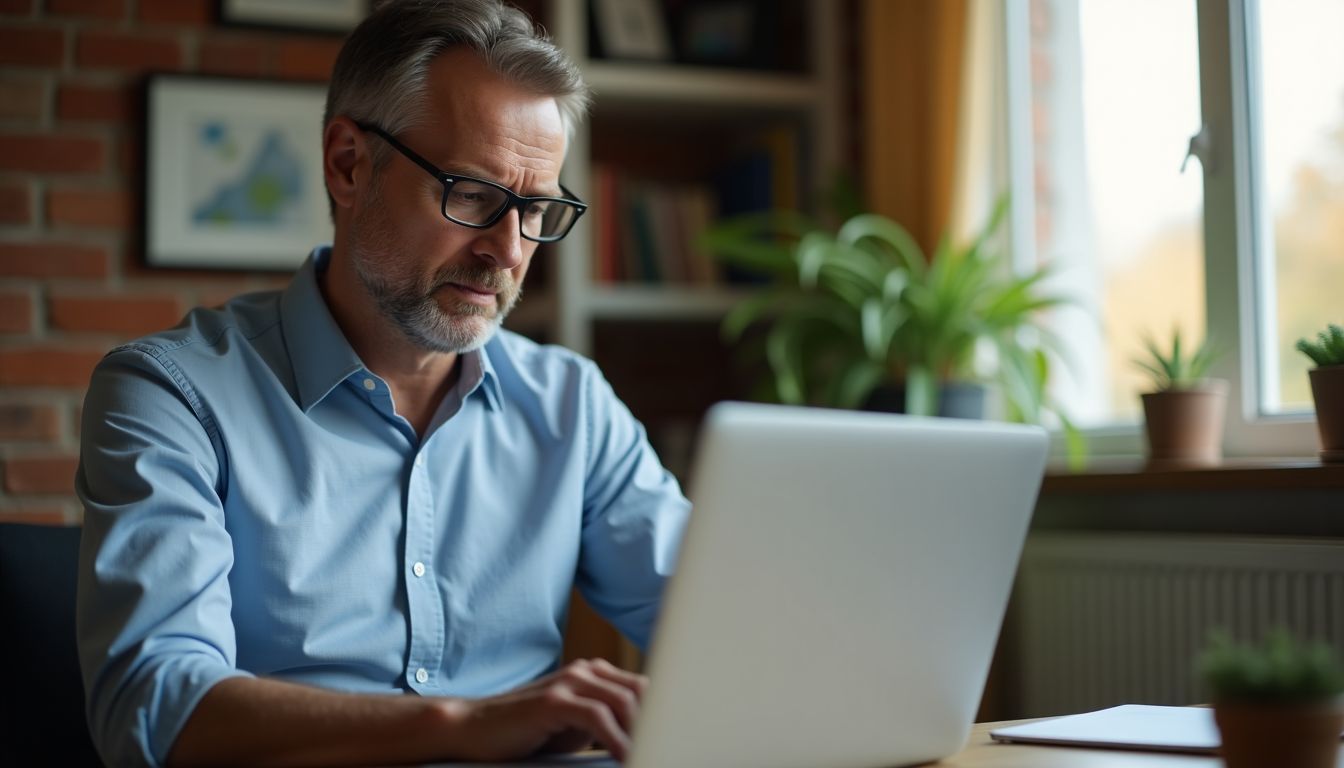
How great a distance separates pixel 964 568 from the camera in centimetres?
90

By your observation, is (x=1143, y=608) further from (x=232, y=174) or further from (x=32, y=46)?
(x=32, y=46)

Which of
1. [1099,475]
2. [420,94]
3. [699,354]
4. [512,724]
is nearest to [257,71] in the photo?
[699,354]

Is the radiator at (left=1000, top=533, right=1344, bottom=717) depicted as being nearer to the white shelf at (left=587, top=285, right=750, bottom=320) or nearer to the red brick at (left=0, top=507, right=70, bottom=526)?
the white shelf at (left=587, top=285, right=750, bottom=320)

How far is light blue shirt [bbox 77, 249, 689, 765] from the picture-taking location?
1076mm

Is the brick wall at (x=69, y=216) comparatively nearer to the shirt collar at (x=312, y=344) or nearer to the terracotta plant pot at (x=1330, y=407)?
the shirt collar at (x=312, y=344)

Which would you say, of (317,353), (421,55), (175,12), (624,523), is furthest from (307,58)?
(624,523)

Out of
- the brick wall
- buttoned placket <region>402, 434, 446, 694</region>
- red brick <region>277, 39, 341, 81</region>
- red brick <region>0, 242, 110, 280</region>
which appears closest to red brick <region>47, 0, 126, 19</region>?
the brick wall

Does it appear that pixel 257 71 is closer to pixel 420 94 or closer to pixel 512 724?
pixel 420 94

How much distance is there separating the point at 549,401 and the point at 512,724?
0.70 meters

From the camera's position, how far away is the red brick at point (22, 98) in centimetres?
243

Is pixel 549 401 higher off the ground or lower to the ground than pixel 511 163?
lower

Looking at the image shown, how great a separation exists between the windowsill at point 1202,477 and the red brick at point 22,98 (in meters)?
Answer: 1.96

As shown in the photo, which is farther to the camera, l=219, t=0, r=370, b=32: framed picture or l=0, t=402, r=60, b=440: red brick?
l=219, t=0, r=370, b=32: framed picture

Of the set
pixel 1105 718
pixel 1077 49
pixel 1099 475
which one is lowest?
pixel 1105 718
